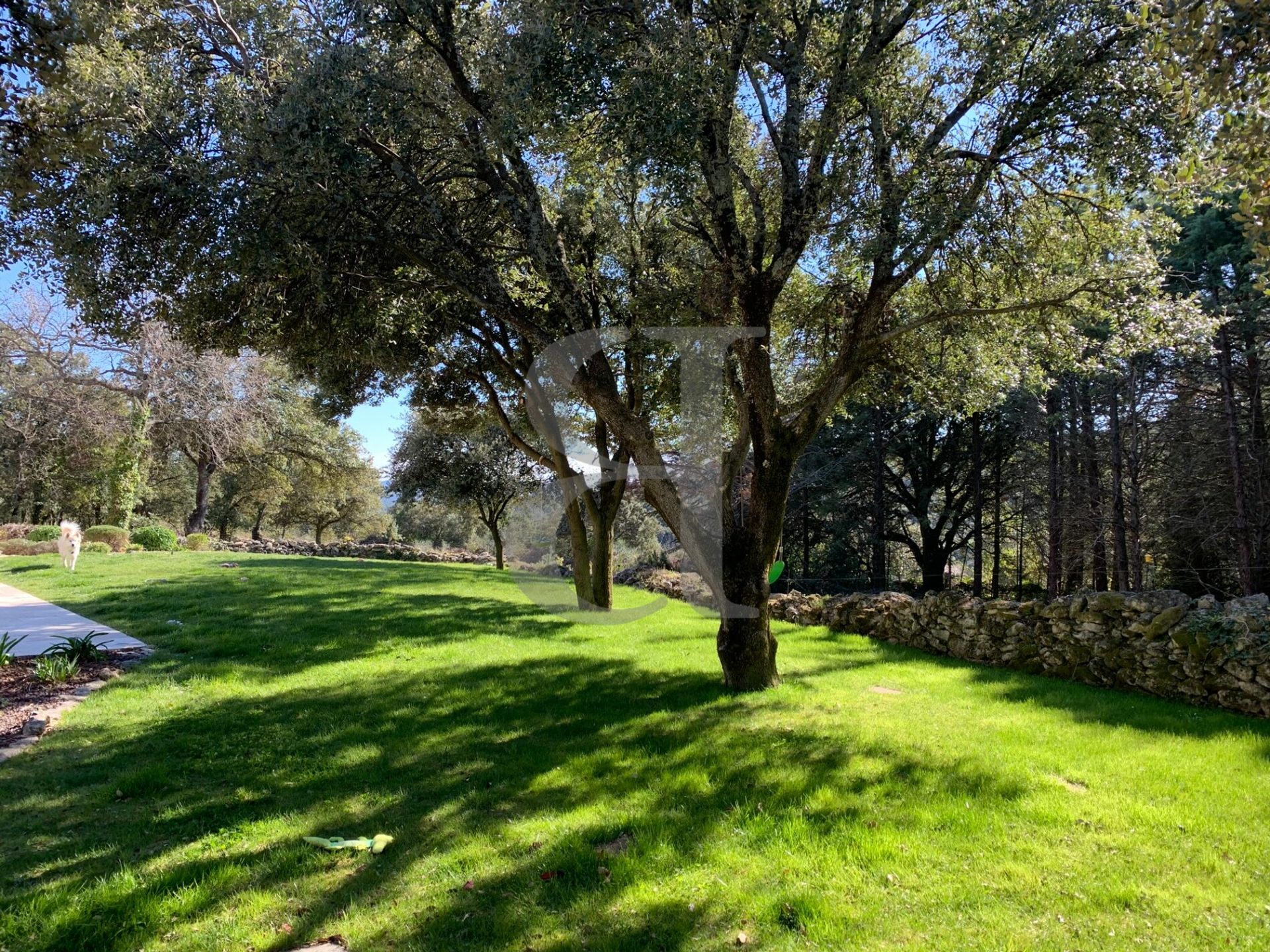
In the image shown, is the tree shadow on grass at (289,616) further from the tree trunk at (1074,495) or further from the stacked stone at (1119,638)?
the tree trunk at (1074,495)

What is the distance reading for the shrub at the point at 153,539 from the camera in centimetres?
2162

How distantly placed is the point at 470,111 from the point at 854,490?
17.8 m

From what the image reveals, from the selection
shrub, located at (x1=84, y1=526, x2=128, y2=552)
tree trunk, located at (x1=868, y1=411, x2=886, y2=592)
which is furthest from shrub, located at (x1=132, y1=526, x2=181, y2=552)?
tree trunk, located at (x1=868, y1=411, x2=886, y2=592)

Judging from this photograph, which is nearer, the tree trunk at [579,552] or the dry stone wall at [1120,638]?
the dry stone wall at [1120,638]

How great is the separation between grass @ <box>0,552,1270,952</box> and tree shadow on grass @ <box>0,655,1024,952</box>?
0.02 meters

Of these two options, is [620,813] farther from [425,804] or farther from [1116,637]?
[1116,637]

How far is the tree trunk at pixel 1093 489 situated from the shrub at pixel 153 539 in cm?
2554

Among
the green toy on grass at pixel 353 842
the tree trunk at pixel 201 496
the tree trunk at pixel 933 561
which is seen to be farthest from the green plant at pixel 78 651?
the tree trunk at pixel 201 496

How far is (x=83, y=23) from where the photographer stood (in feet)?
13.1

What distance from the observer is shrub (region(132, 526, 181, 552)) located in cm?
2162

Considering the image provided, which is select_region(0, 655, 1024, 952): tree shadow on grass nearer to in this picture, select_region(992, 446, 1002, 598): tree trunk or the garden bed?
the garden bed

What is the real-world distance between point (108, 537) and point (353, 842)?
2232cm

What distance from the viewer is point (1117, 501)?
42.4ft

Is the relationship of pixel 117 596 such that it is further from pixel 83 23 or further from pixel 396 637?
pixel 83 23
